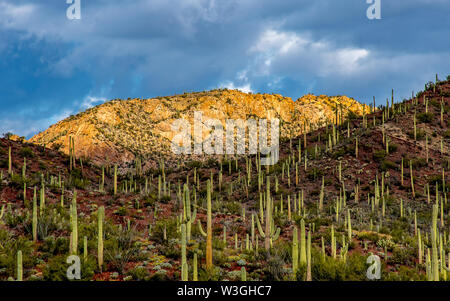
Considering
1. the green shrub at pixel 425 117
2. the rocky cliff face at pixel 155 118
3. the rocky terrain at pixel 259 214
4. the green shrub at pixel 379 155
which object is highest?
the rocky cliff face at pixel 155 118

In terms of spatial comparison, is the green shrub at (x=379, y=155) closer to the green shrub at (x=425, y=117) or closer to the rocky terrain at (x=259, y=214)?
the rocky terrain at (x=259, y=214)

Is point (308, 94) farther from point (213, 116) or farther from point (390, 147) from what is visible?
point (390, 147)

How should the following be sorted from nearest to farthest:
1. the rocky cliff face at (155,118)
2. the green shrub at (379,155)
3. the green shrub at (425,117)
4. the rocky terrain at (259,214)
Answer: the rocky terrain at (259,214) → the green shrub at (379,155) → the green shrub at (425,117) → the rocky cliff face at (155,118)

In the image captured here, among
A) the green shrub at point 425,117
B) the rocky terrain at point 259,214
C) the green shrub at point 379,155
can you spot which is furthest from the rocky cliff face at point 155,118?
the green shrub at point 379,155

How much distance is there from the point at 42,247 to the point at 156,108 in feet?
227

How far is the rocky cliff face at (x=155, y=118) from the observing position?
193ft

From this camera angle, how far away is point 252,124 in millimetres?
78500

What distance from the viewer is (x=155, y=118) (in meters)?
75.1

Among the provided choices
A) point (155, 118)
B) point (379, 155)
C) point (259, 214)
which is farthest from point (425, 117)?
point (155, 118)

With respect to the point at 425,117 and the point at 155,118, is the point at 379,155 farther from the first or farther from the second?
the point at 155,118

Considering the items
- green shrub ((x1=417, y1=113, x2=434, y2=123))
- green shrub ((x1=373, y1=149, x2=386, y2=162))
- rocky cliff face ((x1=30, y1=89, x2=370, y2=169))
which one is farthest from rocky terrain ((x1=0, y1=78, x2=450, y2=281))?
rocky cliff face ((x1=30, y1=89, x2=370, y2=169))

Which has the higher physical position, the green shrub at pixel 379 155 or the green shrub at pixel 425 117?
the green shrub at pixel 425 117

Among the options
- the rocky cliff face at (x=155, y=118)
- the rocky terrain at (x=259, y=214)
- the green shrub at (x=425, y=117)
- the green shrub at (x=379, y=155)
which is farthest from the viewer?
the rocky cliff face at (x=155, y=118)
